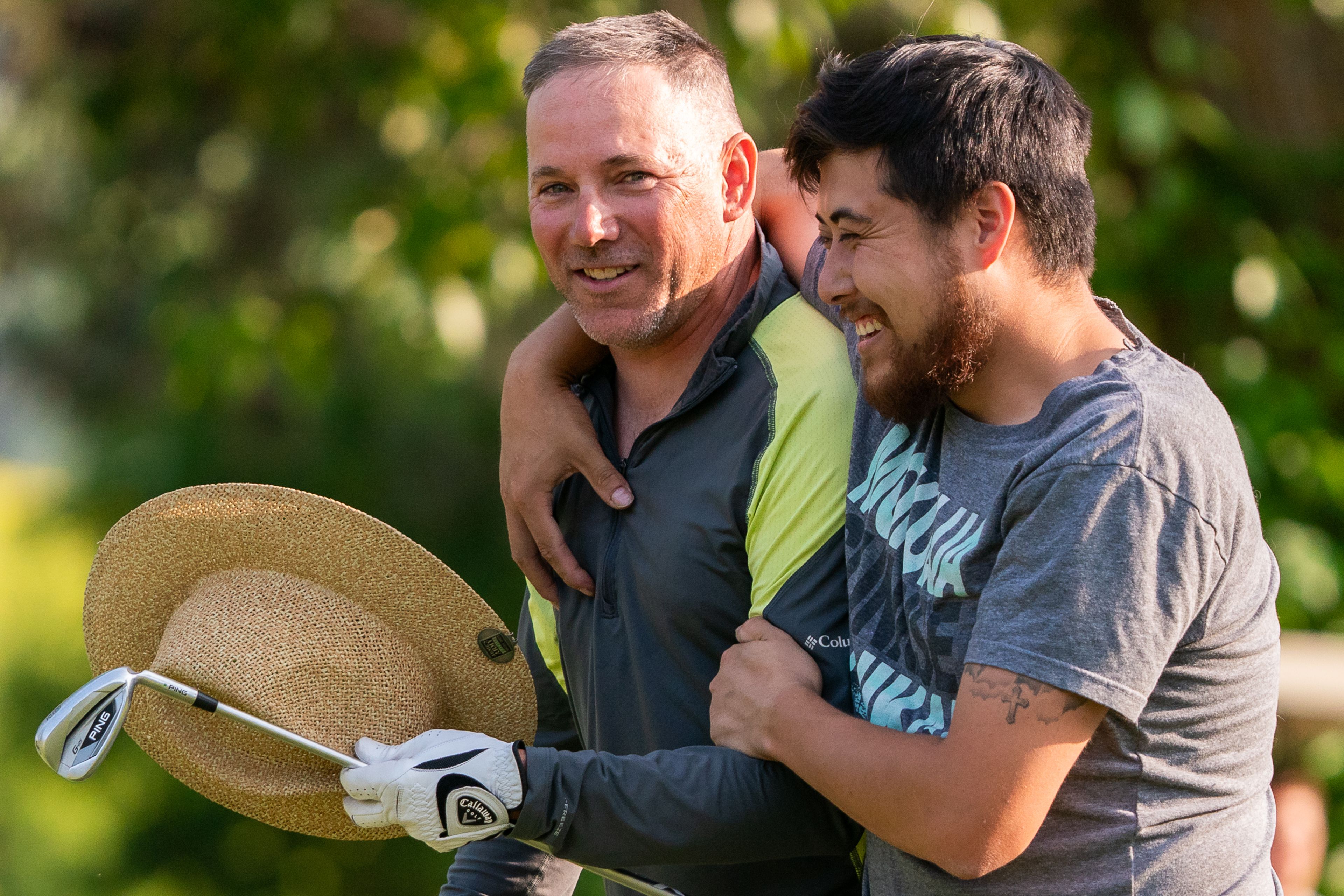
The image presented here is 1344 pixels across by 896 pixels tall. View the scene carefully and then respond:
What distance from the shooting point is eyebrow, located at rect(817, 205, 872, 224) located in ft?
5.96

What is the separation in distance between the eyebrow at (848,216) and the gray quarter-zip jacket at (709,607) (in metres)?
0.33

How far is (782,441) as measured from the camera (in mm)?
2086

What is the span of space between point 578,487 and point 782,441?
441mm

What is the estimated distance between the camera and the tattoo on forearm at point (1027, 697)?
5.07 feet

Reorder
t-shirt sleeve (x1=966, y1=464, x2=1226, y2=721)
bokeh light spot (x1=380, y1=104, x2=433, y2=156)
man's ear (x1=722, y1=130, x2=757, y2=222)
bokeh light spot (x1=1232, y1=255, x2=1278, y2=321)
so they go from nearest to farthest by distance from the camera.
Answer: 1. t-shirt sleeve (x1=966, y1=464, x2=1226, y2=721)
2. man's ear (x1=722, y1=130, x2=757, y2=222)
3. bokeh light spot (x1=1232, y1=255, x2=1278, y2=321)
4. bokeh light spot (x1=380, y1=104, x2=433, y2=156)

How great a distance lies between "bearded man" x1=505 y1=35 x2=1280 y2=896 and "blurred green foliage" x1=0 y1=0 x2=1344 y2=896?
84.4 inches

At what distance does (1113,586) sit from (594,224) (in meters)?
1.02

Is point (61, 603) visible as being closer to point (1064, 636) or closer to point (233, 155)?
point (233, 155)

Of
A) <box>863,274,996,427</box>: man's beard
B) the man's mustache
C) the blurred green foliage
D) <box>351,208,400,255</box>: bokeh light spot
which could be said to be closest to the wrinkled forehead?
the man's mustache

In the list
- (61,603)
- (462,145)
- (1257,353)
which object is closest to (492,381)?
(462,145)

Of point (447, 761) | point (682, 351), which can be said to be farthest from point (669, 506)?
point (447, 761)

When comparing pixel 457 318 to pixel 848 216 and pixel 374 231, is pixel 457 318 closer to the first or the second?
pixel 374 231

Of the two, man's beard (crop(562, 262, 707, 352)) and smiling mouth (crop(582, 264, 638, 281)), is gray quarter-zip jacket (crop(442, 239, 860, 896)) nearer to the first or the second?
man's beard (crop(562, 262, 707, 352))

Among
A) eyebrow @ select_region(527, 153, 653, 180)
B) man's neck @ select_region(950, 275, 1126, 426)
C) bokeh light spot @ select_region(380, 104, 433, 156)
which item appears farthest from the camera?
bokeh light spot @ select_region(380, 104, 433, 156)
